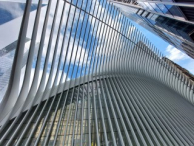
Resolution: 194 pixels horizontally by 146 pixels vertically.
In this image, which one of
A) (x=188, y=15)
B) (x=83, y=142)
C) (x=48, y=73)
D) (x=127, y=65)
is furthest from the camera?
(x=127, y=65)

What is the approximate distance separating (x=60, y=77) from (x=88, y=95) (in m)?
2.43

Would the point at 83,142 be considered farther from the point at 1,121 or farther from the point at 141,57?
the point at 141,57

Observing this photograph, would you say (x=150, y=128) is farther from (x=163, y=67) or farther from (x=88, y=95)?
(x=163, y=67)

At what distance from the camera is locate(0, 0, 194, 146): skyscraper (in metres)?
7.39

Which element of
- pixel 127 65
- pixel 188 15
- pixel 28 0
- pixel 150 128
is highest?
pixel 188 15

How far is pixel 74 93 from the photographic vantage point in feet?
37.3

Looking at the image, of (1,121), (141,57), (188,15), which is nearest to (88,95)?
(1,121)

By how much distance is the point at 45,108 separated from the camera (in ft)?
30.4

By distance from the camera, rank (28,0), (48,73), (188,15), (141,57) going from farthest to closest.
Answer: (141,57) → (48,73) → (188,15) → (28,0)

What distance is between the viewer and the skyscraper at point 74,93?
7395mm

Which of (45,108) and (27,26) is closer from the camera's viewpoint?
(27,26)

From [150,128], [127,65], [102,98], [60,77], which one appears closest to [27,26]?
[60,77]

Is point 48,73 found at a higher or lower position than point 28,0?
lower

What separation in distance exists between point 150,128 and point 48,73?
7.21m
